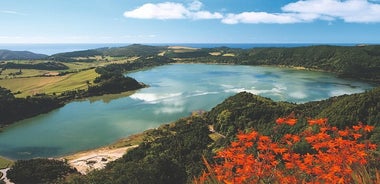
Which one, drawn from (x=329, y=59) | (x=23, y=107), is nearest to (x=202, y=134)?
(x=23, y=107)

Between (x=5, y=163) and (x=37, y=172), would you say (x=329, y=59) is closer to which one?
(x=5, y=163)

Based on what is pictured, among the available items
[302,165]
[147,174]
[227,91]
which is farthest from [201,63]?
[302,165]

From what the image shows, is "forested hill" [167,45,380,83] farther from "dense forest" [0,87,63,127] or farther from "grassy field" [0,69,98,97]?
"dense forest" [0,87,63,127]

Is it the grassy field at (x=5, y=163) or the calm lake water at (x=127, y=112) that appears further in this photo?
the calm lake water at (x=127, y=112)

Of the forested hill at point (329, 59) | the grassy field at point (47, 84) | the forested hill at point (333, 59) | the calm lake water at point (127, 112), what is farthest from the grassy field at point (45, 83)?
the forested hill at point (333, 59)

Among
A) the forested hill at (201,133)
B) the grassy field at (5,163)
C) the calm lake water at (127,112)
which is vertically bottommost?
the grassy field at (5,163)

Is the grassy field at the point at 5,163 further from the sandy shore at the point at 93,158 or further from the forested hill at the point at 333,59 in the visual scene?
the forested hill at the point at 333,59
